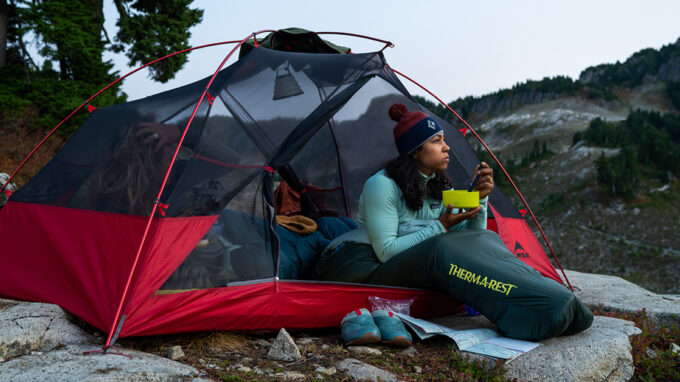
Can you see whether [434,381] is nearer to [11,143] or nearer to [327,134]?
[327,134]

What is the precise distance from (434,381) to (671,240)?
132 feet

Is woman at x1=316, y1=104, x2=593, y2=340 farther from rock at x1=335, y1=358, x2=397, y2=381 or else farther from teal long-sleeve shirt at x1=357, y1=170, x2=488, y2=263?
rock at x1=335, y1=358, x2=397, y2=381

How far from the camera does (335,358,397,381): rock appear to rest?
2482 mm

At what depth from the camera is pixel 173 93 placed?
3879 mm

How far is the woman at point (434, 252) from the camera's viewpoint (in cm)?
281

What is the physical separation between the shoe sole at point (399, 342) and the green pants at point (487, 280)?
45 cm

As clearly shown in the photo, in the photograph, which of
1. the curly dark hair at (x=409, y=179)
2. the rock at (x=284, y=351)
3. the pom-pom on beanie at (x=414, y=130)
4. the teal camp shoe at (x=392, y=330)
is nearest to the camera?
the rock at (x=284, y=351)

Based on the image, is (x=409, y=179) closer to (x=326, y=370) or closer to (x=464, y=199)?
(x=464, y=199)

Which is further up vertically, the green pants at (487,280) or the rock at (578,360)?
the green pants at (487,280)

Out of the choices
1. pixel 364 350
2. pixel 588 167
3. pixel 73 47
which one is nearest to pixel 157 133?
pixel 364 350

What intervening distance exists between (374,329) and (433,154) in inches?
52.7

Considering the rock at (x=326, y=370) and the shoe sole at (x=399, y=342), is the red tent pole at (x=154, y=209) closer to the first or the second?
the rock at (x=326, y=370)

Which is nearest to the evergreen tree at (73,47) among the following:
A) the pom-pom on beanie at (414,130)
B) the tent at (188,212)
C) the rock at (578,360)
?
the tent at (188,212)

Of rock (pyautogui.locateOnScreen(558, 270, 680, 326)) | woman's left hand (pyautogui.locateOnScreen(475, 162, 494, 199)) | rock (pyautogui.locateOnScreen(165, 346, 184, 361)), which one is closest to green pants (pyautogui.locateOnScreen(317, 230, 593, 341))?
woman's left hand (pyautogui.locateOnScreen(475, 162, 494, 199))
